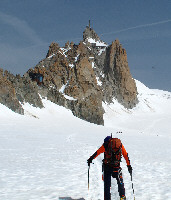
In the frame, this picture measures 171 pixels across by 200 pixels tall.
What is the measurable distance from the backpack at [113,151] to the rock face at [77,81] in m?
34.6

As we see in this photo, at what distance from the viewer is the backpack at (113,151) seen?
5.94 meters

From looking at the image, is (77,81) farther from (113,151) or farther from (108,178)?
(113,151)

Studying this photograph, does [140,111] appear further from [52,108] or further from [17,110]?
[17,110]

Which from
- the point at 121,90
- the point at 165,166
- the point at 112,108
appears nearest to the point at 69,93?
the point at 112,108

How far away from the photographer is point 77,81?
70.9 metres

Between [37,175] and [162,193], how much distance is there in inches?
164

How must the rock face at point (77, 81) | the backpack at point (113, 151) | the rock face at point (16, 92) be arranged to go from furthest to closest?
1. the rock face at point (77, 81)
2. the rock face at point (16, 92)
3. the backpack at point (113, 151)

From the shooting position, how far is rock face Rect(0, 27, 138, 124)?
154 feet

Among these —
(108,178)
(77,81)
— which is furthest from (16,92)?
(108,178)

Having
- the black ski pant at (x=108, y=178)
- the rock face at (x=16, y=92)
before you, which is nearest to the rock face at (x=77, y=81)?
the rock face at (x=16, y=92)

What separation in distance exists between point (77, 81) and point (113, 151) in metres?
65.3

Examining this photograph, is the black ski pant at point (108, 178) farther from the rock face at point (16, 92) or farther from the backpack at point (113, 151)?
the rock face at point (16, 92)

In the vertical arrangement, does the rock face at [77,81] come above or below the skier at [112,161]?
above

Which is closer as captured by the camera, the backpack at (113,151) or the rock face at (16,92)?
the backpack at (113,151)
